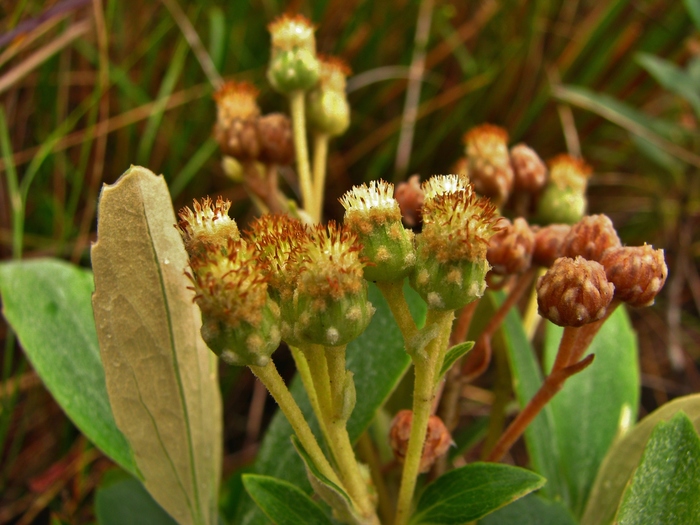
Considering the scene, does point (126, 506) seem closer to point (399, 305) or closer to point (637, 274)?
point (399, 305)

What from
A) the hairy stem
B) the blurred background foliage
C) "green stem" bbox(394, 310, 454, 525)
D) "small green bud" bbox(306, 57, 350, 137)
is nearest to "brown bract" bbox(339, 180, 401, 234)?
"green stem" bbox(394, 310, 454, 525)

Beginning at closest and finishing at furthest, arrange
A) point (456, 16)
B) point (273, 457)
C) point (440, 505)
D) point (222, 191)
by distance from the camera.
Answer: point (440, 505)
point (273, 457)
point (222, 191)
point (456, 16)

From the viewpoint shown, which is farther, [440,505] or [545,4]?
[545,4]

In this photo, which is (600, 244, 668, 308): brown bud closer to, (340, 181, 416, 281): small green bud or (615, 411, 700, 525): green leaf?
(615, 411, 700, 525): green leaf

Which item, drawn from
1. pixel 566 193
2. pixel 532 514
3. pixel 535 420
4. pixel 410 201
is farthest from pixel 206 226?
pixel 566 193

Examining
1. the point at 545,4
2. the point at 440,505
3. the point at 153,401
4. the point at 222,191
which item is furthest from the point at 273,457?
the point at 545,4

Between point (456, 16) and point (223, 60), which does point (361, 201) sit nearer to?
point (223, 60)
